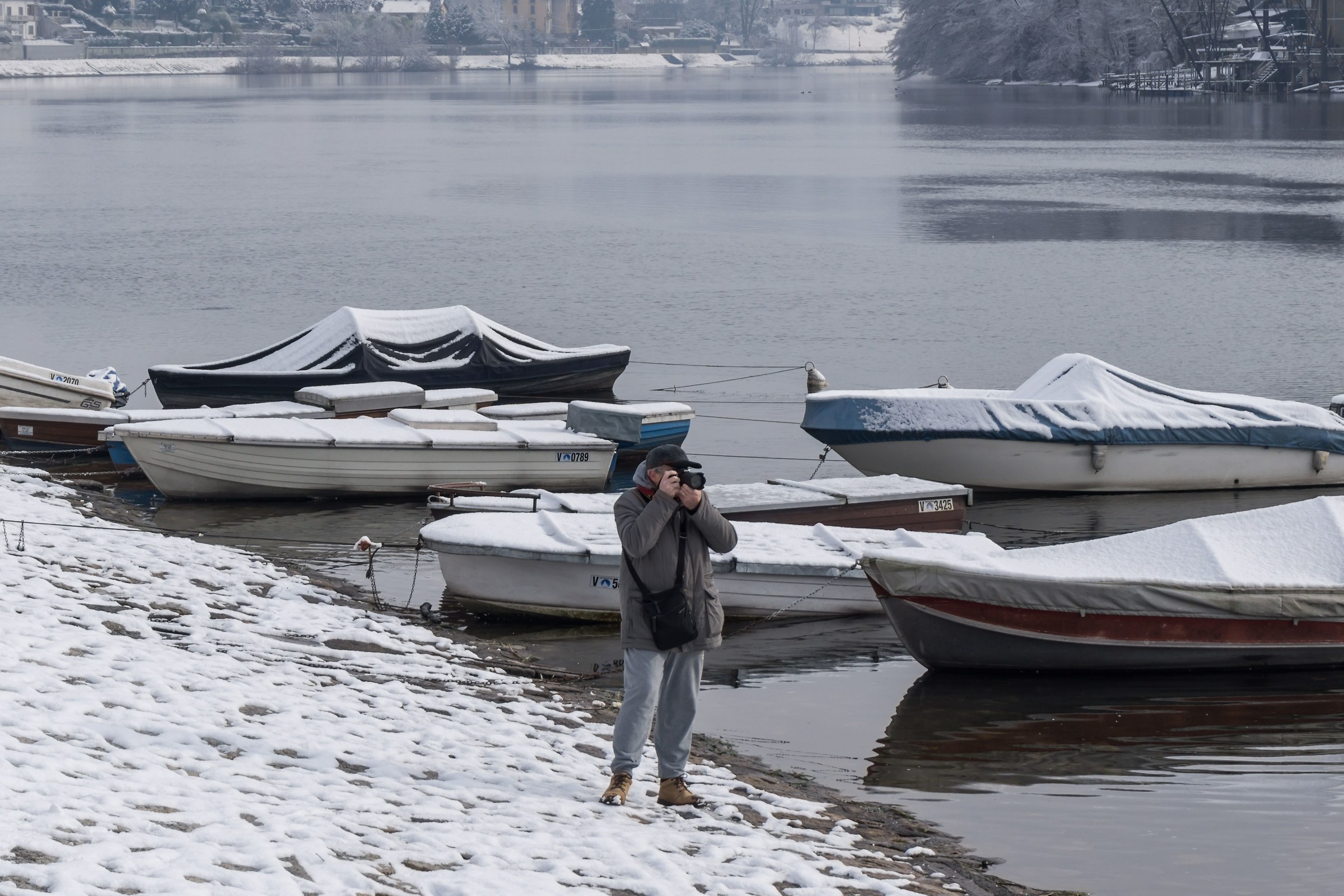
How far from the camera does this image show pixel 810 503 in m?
17.1

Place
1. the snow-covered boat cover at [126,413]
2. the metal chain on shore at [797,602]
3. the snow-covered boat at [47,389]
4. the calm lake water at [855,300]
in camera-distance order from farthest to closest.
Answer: the snow-covered boat at [47,389]
the snow-covered boat cover at [126,413]
the metal chain on shore at [797,602]
the calm lake water at [855,300]

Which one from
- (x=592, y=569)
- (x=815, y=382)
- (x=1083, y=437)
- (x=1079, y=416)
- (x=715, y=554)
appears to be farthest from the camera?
(x=815, y=382)

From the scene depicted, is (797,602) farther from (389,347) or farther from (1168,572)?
(389,347)

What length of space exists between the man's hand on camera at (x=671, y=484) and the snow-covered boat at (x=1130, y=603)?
15.9ft

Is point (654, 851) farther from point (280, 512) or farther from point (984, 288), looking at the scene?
point (984, 288)

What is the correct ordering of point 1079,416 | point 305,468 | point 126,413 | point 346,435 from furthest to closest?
point 126,413 < point 1079,416 < point 346,435 < point 305,468

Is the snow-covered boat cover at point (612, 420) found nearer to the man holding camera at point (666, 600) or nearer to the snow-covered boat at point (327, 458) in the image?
the snow-covered boat at point (327, 458)

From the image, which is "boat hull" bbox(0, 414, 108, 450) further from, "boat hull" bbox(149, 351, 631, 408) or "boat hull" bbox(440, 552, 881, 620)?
"boat hull" bbox(440, 552, 881, 620)

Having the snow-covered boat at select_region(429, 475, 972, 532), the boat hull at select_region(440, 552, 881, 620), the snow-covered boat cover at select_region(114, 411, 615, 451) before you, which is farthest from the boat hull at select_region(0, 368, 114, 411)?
the boat hull at select_region(440, 552, 881, 620)

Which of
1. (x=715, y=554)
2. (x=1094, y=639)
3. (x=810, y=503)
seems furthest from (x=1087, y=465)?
(x=1094, y=639)

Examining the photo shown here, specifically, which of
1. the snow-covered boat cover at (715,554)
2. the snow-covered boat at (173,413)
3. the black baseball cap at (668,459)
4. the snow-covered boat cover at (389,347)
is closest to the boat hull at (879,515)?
the snow-covered boat cover at (715,554)

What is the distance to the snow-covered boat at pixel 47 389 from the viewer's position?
78.2 ft

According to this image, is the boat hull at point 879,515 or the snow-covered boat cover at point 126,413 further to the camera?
the snow-covered boat cover at point 126,413

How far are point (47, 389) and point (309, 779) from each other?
1763 cm
